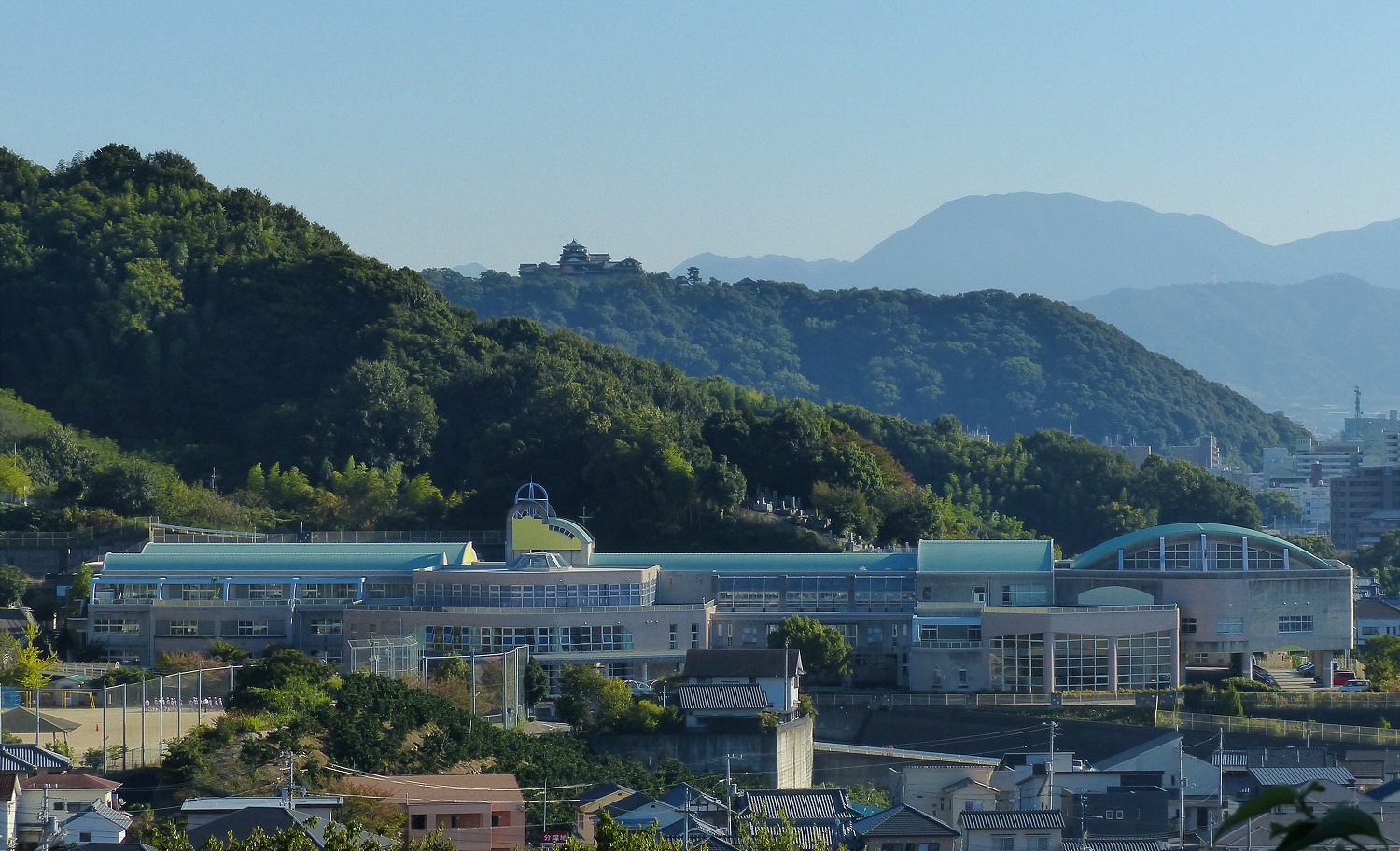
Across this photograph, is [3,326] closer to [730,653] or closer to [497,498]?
[497,498]

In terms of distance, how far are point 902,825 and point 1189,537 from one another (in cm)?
2113

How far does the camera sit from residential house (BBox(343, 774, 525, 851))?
2861 cm

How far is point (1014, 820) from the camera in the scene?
29.0m

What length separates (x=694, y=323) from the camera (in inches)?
6496

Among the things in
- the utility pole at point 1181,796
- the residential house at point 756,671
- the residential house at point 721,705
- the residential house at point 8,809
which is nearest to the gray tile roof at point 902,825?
the utility pole at point 1181,796

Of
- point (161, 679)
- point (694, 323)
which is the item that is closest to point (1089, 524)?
point (161, 679)

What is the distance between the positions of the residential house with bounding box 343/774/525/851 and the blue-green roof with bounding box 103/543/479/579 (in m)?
17.8

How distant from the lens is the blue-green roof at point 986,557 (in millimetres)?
47875

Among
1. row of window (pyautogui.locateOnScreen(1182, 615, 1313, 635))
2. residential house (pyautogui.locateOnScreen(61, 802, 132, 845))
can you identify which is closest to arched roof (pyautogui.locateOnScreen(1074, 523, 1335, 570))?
row of window (pyautogui.locateOnScreen(1182, 615, 1313, 635))

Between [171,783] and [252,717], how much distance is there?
9.55 feet

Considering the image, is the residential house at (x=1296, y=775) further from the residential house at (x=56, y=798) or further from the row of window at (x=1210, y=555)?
the residential house at (x=56, y=798)

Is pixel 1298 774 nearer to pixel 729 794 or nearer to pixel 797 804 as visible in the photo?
pixel 797 804

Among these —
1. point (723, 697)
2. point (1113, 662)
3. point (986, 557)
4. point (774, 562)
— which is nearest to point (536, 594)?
point (774, 562)

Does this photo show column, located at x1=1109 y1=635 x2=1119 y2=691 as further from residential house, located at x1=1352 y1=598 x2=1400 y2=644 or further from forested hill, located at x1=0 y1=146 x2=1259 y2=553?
residential house, located at x1=1352 y1=598 x2=1400 y2=644
